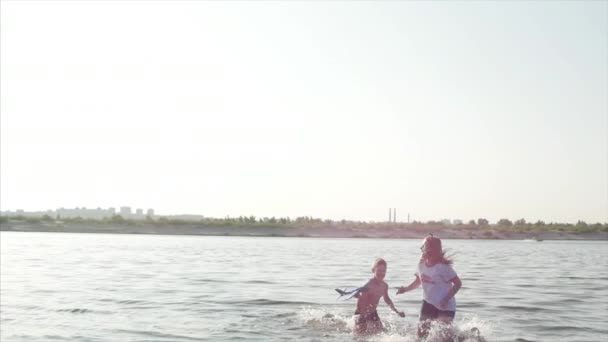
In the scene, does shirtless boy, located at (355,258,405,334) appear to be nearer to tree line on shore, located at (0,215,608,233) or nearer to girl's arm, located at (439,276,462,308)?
girl's arm, located at (439,276,462,308)

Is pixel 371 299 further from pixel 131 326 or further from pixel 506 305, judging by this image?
pixel 506 305

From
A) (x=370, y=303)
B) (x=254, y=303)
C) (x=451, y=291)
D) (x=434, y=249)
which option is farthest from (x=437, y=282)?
(x=254, y=303)

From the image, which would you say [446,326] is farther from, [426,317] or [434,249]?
[434,249]

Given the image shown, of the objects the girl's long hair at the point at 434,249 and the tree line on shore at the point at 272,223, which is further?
the tree line on shore at the point at 272,223

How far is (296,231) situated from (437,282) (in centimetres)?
9450

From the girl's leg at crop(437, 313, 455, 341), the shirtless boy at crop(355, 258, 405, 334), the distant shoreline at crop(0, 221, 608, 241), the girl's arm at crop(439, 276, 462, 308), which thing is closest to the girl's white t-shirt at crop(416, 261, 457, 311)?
the girl's arm at crop(439, 276, 462, 308)

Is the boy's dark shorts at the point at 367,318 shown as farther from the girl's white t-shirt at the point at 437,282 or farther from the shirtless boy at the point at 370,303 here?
the girl's white t-shirt at the point at 437,282

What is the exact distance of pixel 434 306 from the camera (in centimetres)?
1318

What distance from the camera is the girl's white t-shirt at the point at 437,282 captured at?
512 inches

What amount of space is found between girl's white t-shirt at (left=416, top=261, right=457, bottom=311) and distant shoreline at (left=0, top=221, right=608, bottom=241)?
9279 centimetres

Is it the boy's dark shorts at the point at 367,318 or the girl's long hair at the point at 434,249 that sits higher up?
the girl's long hair at the point at 434,249

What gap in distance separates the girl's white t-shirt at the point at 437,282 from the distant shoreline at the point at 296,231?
304ft

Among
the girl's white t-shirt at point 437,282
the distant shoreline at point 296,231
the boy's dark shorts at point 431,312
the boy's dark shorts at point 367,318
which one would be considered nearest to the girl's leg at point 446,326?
the boy's dark shorts at point 431,312

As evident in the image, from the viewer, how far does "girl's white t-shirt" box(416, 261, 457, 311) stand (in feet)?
42.7
